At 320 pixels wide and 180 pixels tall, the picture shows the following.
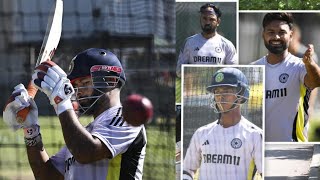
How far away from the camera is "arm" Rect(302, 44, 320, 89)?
4.47 meters

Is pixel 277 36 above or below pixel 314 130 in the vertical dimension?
above

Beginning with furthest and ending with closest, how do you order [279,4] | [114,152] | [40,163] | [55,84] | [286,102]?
[279,4], [286,102], [40,163], [114,152], [55,84]

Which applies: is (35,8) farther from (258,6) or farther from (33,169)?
(258,6)

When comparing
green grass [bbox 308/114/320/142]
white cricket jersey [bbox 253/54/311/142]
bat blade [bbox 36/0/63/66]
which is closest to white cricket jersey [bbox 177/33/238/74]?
white cricket jersey [bbox 253/54/311/142]

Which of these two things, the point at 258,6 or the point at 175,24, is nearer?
the point at 175,24

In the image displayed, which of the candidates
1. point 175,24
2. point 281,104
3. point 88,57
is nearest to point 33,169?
point 88,57

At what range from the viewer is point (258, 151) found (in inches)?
177

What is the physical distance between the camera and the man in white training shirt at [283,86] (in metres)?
4.53

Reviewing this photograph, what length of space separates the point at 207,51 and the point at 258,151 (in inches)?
26.7

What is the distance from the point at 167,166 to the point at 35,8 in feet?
4.00

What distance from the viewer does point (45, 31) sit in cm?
438

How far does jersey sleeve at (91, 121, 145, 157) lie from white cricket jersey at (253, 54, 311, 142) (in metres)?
0.87

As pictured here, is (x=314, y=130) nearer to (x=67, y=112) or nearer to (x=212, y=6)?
(x=212, y=6)

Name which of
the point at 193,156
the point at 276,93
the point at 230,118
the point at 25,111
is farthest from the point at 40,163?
the point at 276,93
